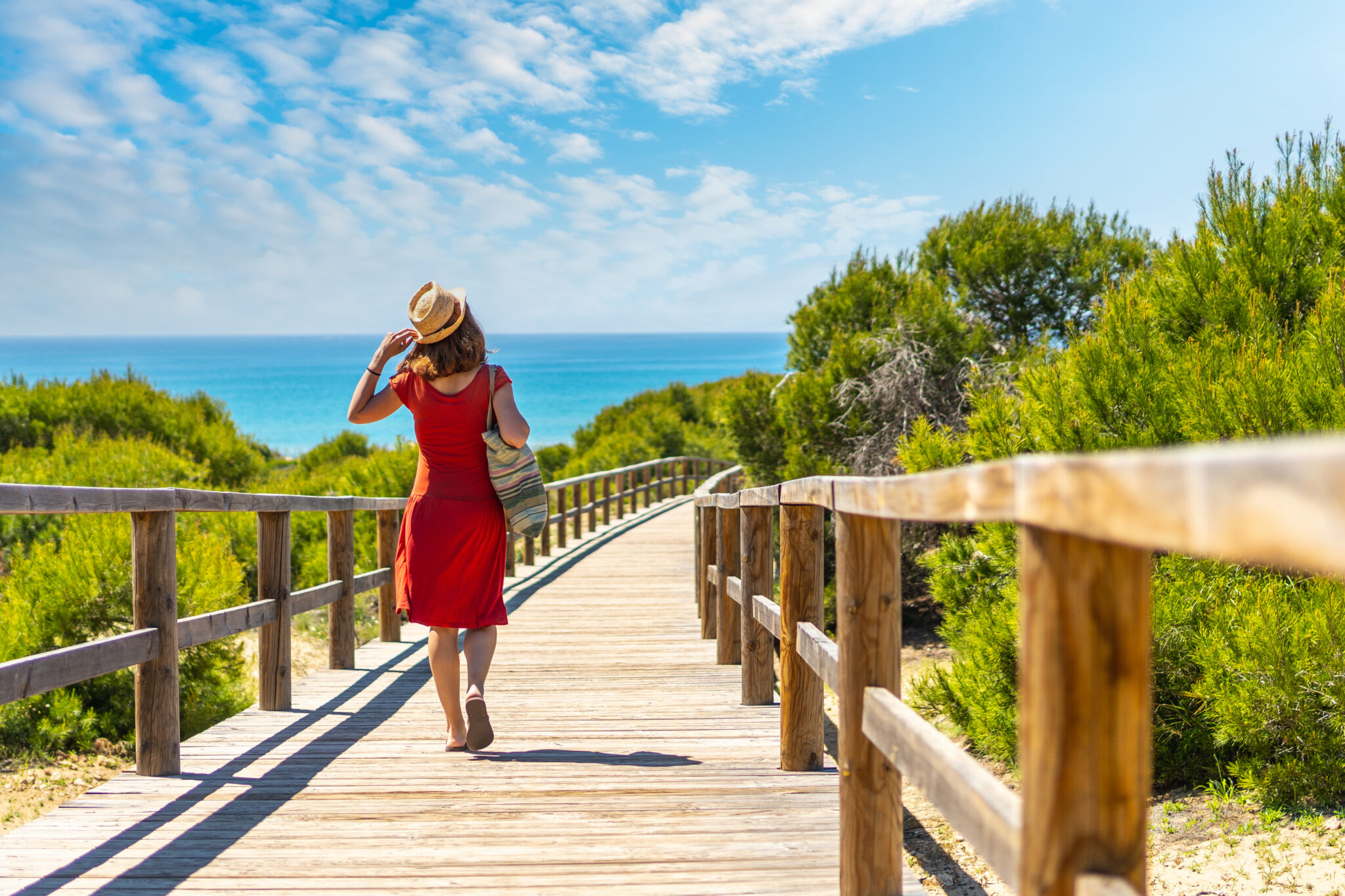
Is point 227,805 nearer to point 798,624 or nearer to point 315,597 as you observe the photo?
point 315,597

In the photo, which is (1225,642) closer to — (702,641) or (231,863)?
(702,641)

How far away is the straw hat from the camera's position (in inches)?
133

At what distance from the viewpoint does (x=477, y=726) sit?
11.8 ft

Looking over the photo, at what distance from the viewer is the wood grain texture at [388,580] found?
19.1 ft

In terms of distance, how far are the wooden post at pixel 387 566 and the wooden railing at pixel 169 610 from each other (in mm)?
291

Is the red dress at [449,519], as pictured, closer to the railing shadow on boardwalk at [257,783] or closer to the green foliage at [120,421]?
the railing shadow on boardwalk at [257,783]

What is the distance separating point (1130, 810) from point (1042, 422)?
5.07 m

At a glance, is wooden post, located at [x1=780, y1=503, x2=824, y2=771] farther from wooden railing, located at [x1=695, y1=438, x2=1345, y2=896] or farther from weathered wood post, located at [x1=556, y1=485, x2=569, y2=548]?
weathered wood post, located at [x1=556, y1=485, x2=569, y2=548]

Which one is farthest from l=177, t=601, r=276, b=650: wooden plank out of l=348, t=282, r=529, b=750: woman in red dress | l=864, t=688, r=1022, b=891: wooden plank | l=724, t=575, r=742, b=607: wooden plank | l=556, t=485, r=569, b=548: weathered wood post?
l=556, t=485, r=569, b=548: weathered wood post

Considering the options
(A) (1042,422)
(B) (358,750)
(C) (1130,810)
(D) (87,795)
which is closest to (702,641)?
(A) (1042,422)

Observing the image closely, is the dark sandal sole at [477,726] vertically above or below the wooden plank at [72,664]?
below

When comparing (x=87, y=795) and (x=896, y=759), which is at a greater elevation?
(x=896, y=759)

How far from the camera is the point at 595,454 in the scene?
26.5m

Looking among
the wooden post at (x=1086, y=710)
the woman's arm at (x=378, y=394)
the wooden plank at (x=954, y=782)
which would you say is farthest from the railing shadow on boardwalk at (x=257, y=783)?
the wooden post at (x=1086, y=710)
